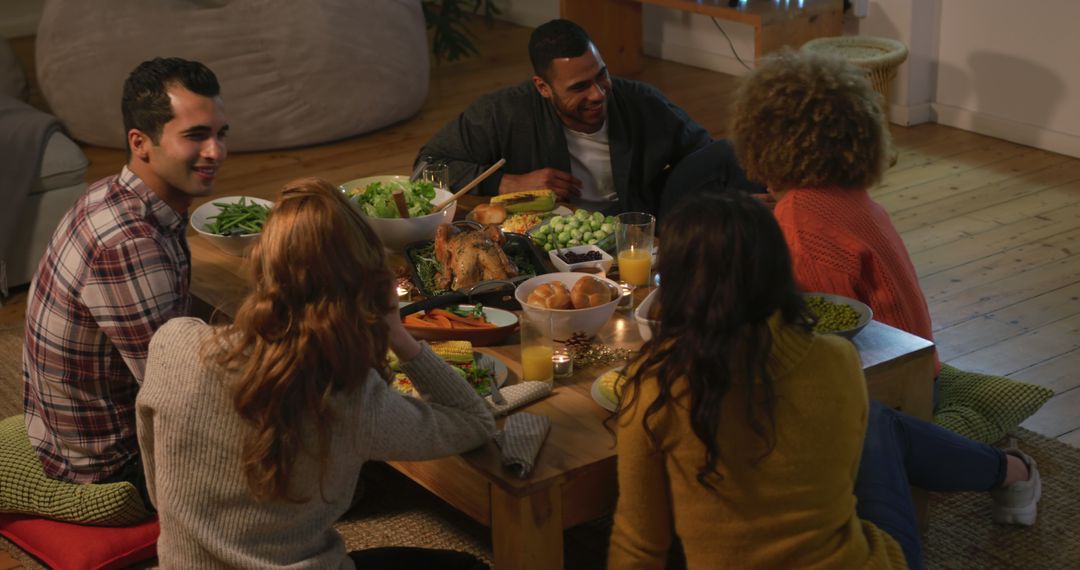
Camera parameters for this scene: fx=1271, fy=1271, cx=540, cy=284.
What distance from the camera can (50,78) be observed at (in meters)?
5.54

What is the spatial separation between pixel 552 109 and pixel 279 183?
6.52ft

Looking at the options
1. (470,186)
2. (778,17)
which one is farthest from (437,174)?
(778,17)

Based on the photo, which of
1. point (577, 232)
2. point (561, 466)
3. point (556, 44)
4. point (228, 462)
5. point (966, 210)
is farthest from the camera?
point (966, 210)

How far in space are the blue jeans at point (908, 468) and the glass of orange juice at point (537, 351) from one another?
0.56 meters

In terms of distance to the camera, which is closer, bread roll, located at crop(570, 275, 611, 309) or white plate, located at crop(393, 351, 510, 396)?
white plate, located at crop(393, 351, 510, 396)

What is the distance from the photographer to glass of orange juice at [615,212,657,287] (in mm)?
2662

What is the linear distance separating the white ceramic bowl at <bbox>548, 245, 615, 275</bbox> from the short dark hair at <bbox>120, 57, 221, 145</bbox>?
83 centimetres

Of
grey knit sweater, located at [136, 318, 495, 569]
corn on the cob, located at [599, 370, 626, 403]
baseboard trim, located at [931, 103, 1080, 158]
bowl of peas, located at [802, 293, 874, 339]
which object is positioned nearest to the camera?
grey knit sweater, located at [136, 318, 495, 569]

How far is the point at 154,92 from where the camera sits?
2461 millimetres

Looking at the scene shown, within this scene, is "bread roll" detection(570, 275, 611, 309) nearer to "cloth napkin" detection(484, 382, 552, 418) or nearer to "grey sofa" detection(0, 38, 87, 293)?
"cloth napkin" detection(484, 382, 552, 418)

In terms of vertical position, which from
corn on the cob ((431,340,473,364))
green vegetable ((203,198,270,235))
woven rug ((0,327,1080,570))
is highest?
green vegetable ((203,198,270,235))

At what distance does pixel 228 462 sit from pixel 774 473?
76 centimetres

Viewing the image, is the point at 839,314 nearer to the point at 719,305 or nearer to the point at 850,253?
the point at 850,253

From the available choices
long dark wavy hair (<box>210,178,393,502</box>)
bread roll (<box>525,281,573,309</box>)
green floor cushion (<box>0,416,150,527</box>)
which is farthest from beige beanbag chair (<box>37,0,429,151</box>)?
long dark wavy hair (<box>210,178,393,502</box>)
